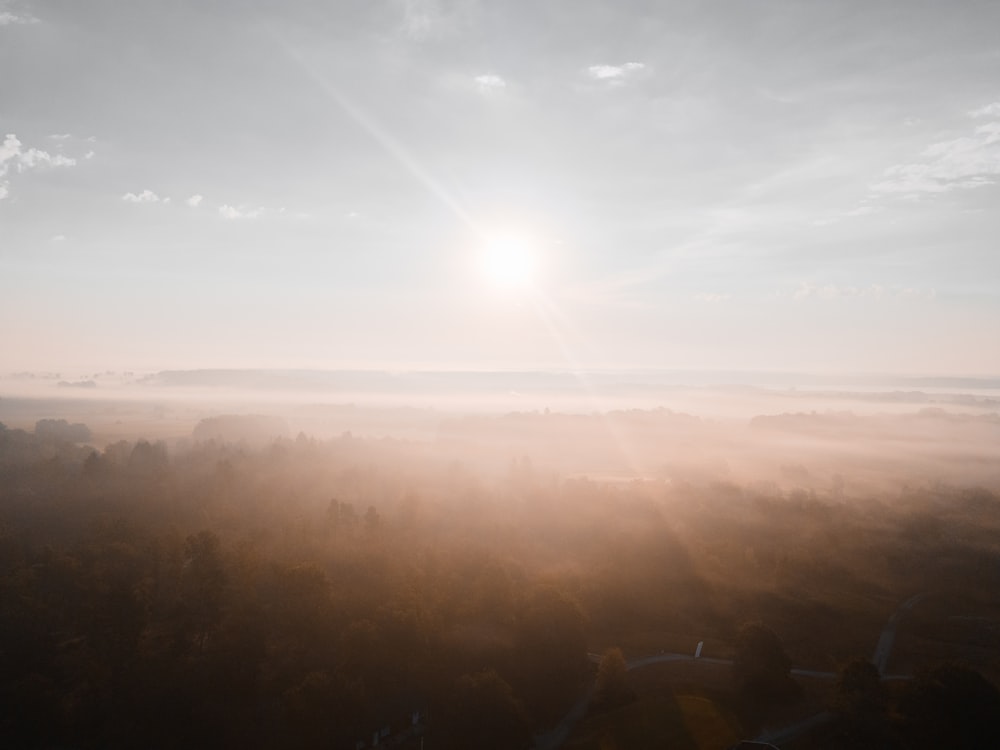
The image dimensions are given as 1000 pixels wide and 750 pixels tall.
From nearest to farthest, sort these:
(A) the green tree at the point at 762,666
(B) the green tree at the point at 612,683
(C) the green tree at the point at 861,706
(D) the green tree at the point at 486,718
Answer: (C) the green tree at the point at 861,706
(D) the green tree at the point at 486,718
(A) the green tree at the point at 762,666
(B) the green tree at the point at 612,683

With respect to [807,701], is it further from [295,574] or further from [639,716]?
[295,574]

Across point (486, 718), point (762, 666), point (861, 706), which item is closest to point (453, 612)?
point (486, 718)

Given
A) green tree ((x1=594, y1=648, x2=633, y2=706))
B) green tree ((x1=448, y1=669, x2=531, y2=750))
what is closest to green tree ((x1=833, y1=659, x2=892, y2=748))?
green tree ((x1=594, y1=648, x2=633, y2=706))

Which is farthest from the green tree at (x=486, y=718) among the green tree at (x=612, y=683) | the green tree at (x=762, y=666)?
the green tree at (x=762, y=666)

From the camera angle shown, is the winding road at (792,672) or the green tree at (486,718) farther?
the winding road at (792,672)

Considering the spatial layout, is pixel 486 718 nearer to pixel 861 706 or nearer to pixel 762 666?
pixel 762 666

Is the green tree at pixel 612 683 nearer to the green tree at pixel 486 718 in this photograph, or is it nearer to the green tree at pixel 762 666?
the green tree at pixel 486 718
